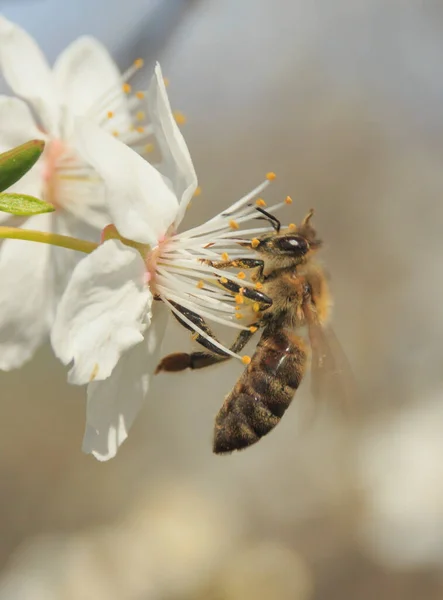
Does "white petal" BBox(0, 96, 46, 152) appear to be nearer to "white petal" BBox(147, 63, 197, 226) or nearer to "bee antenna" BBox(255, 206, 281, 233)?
"white petal" BBox(147, 63, 197, 226)

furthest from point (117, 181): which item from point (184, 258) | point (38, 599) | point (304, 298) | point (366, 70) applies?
point (366, 70)

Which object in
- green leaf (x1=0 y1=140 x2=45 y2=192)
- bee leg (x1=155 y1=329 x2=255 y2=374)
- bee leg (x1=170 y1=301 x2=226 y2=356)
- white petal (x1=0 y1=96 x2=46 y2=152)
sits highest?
green leaf (x1=0 y1=140 x2=45 y2=192)

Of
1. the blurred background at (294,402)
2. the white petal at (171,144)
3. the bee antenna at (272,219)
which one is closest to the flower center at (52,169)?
the white petal at (171,144)

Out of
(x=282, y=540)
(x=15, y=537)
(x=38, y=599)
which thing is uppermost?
(x=282, y=540)

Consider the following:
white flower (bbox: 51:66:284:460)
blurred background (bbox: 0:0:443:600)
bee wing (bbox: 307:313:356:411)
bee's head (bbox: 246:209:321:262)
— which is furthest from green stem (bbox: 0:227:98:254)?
blurred background (bbox: 0:0:443:600)

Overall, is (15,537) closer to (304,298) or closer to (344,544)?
(344,544)

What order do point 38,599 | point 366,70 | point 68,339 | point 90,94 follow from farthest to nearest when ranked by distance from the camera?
point 366,70
point 38,599
point 90,94
point 68,339
